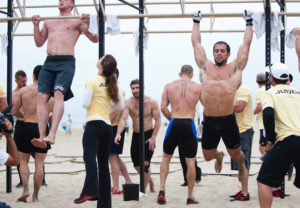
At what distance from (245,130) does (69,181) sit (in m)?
3.88

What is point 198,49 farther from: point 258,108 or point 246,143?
point 258,108

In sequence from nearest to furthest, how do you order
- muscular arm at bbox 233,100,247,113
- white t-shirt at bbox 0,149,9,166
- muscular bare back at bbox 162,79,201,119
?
white t-shirt at bbox 0,149,9,166, muscular bare back at bbox 162,79,201,119, muscular arm at bbox 233,100,247,113

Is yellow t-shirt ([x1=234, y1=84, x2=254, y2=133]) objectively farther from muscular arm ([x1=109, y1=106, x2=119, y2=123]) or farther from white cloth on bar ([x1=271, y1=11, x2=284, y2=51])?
muscular arm ([x1=109, y1=106, x2=119, y2=123])

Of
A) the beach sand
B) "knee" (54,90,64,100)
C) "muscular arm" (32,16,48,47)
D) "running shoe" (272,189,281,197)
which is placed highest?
"muscular arm" (32,16,48,47)

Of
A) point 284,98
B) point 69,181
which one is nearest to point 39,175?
point 69,181

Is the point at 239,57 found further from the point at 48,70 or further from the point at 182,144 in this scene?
the point at 48,70

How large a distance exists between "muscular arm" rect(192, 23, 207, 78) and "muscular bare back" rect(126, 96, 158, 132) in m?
1.66

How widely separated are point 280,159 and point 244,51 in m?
1.69

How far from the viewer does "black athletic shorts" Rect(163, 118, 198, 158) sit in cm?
689

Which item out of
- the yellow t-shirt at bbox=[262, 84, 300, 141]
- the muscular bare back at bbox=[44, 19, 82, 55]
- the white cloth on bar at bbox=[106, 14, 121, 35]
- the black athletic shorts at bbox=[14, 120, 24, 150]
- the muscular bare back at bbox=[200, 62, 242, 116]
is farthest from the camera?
the black athletic shorts at bbox=[14, 120, 24, 150]

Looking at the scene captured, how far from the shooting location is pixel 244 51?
6039 mm

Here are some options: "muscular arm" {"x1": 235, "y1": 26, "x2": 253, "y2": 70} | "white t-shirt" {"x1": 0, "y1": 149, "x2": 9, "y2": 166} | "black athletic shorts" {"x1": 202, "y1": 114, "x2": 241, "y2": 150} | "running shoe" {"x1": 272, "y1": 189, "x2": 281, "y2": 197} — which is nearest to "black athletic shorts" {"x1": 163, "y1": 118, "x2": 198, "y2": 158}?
"black athletic shorts" {"x1": 202, "y1": 114, "x2": 241, "y2": 150}

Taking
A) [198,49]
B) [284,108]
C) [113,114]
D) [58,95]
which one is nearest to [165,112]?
[113,114]

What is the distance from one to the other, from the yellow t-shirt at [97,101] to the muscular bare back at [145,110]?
7.34ft
